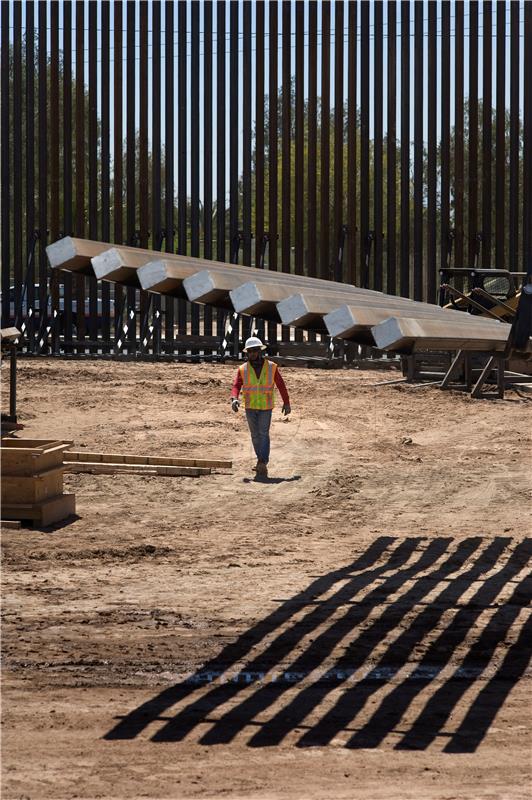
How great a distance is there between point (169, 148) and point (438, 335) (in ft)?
71.7

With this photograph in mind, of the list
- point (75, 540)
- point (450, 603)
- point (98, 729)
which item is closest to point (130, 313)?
point (75, 540)

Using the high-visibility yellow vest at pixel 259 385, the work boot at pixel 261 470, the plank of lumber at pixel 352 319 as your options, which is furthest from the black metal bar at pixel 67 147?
the plank of lumber at pixel 352 319

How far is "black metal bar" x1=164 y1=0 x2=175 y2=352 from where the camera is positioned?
99.5ft

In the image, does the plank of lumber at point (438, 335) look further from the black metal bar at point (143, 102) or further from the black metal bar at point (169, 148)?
the black metal bar at point (143, 102)

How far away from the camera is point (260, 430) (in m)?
17.4

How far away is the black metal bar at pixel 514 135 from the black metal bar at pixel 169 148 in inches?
306

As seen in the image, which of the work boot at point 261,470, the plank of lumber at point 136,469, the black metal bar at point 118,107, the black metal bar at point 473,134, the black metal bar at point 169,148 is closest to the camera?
the plank of lumber at point 136,469

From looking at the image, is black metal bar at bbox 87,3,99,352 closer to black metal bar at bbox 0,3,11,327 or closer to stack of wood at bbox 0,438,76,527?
black metal bar at bbox 0,3,11,327

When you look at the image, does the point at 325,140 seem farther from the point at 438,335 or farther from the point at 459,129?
the point at 438,335

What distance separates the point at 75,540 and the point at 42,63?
20.2 m

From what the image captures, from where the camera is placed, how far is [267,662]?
31.7ft

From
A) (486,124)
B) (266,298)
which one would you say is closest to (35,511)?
(266,298)

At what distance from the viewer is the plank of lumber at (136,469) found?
689 inches

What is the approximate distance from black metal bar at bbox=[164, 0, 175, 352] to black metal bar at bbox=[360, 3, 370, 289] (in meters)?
4.44
